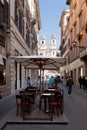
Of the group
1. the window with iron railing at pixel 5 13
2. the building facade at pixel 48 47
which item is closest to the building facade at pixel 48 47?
the building facade at pixel 48 47

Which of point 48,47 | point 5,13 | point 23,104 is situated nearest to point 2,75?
point 5,13

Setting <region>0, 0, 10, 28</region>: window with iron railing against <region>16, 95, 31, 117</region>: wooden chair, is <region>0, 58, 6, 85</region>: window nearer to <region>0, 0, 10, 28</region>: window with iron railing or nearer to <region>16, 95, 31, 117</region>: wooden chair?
<region>0, 0, 10, 28</region>: window with iron railing

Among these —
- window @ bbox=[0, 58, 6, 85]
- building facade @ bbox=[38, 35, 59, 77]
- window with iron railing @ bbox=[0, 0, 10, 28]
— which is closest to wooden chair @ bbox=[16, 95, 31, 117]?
window @ bbox=[0, 58, 6, 85]

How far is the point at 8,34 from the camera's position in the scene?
2486 cm

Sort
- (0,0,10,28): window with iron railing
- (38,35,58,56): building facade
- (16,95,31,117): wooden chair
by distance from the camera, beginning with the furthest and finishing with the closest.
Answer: (38,35,58,56): building facade
(0,0,10,28): window with iron railing
(16,95,31,117): wooden chair

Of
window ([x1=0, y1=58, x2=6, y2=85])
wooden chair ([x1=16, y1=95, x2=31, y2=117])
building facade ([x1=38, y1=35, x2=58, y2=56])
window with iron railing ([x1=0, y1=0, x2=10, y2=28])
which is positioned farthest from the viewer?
building facade ([x1=38, y1=35, x2=58, y2=56])

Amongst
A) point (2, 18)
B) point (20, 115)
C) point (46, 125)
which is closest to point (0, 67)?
point (2, 18)

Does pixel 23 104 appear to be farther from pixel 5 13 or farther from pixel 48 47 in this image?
pixel 48 47

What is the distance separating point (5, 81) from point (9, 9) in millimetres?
5250

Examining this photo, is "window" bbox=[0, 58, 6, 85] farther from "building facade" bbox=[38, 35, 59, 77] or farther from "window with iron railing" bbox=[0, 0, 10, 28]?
"building facade" bbox=[38, 35, 59, 77]

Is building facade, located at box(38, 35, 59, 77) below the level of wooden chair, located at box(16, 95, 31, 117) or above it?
above

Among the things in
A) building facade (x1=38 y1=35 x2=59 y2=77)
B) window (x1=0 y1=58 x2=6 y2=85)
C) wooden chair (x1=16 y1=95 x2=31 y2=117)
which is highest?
building facade (x1=38 y1=35 x2=59 y2=77)

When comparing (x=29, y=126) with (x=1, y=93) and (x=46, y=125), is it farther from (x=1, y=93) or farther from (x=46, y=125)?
(x=1, y=93)

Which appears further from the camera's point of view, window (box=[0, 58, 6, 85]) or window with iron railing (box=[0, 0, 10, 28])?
window (box=[0, 58, 6, 85])
